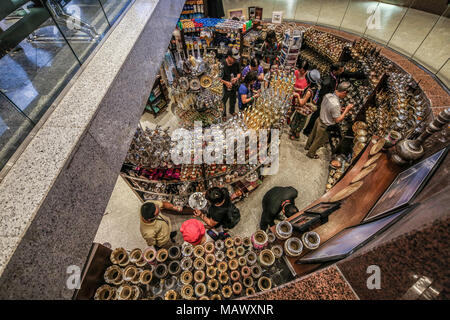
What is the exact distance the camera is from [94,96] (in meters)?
1.99

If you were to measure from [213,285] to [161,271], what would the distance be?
0.56 metres

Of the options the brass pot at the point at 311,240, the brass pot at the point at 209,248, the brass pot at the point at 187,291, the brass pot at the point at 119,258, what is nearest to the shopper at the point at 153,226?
the brass pot at the point at 119,258

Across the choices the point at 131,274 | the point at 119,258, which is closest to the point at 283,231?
the point at 131,274

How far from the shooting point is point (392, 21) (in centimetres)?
628

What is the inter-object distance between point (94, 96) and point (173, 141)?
64.0 inches

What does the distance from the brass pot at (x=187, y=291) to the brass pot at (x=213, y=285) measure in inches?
6.6

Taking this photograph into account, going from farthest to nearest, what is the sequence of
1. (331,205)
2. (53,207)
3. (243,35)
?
(243,35), (331,205), (53,207)

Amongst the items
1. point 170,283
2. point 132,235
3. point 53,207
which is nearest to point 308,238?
point 170,283

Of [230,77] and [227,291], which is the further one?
[230,77]

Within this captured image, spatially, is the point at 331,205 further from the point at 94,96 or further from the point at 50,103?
the point at 50,103

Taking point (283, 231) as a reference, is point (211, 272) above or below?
below

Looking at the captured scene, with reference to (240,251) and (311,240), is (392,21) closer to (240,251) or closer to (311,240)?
(311,240)

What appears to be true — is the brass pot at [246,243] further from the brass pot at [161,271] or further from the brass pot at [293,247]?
the brass pot at [161,271]

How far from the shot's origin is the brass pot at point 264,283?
5.94 ft
